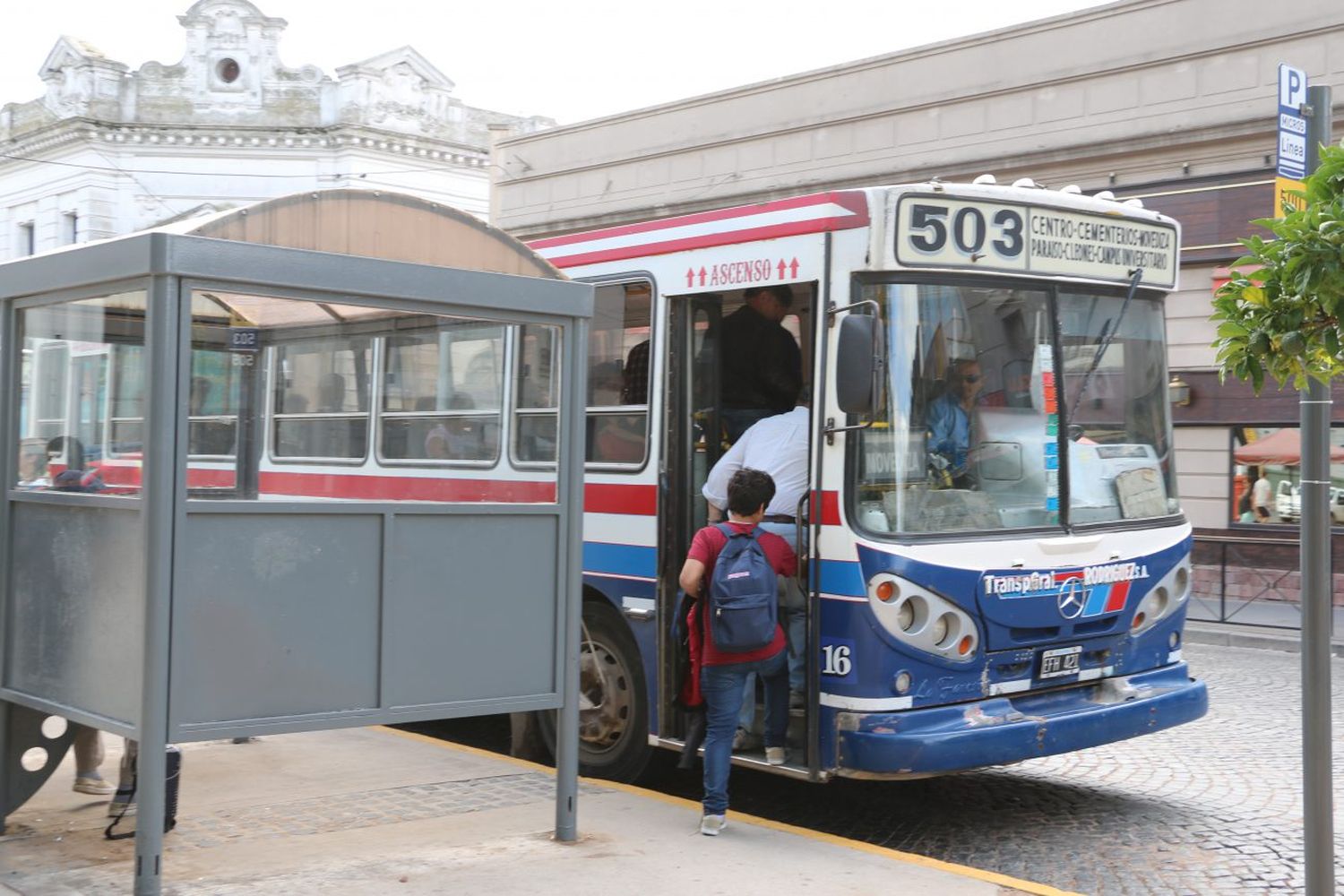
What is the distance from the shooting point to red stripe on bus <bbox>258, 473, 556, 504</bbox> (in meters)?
5.86

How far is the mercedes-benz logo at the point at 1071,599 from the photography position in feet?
23.6

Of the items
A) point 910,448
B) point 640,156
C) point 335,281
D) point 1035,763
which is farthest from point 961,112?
point 335,281

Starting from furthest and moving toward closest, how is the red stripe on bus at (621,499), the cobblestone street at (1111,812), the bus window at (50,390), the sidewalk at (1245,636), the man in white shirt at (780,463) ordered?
the sidewalk at (1245,636) < the red stripe on bus at (621,499) < the man in white shirt at (780,463) < the cobblestone street at (1111,812) < the bus window at (50,390)

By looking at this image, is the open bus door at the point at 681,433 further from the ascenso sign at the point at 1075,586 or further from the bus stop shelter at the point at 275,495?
the ascenso sign at the point at 1075,586

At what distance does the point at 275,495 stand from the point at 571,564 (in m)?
1.39

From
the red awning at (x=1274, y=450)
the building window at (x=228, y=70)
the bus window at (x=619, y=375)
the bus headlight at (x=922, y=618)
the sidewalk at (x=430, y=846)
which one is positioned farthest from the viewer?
the building window at (x=228, y=70)

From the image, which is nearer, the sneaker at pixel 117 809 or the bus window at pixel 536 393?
the sneaker at pixel 117 809

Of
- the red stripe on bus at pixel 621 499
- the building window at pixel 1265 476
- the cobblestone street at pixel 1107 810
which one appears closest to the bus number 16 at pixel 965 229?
the red stripe on bus at pixel 621 499

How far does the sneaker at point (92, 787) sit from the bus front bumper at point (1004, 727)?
11.4 ft

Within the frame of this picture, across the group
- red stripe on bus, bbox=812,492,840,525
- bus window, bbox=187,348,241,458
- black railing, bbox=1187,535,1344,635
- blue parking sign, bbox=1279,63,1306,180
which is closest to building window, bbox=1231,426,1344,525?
black railing, bbox=1187,535,1344,635

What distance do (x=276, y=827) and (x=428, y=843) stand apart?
2.49 ft

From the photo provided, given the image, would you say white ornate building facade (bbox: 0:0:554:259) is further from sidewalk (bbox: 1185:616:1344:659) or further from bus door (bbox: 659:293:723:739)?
bus door (bbox: 659:293:723:739)

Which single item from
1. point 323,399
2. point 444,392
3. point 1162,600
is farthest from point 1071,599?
point 323,399

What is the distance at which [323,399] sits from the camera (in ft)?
20.4
